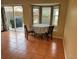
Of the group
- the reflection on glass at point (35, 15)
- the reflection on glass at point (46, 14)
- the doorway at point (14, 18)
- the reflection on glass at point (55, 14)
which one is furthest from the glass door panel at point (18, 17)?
the reflection on glass at point (55, 14)

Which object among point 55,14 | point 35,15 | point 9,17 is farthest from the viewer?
point 9,17

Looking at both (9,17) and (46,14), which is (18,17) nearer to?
(9,17)

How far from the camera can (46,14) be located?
28.6 feet

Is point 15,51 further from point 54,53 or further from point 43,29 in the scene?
point 43,29

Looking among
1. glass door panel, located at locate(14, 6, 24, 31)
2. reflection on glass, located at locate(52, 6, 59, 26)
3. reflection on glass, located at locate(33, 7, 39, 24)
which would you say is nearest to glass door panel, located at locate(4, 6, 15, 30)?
glass door panel, located at locate(14, 6, 24, 31)

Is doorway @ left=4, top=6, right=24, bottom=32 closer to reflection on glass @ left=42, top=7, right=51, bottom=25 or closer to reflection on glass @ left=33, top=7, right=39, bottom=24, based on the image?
reflection on glass @ left=33, top=7, right=39, bottom=24

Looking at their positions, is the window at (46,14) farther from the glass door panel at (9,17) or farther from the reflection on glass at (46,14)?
the glass door panel at (9,17)

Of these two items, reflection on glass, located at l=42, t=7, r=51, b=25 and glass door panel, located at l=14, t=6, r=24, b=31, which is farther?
glass door panel, located at l=14, t=6, r=24, b=31

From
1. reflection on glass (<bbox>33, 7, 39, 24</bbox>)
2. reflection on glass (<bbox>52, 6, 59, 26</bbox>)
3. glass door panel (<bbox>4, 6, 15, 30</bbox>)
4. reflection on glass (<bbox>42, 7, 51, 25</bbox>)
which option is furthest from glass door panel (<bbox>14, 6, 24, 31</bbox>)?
reflection on glass (<bbox>52, 6, 59, 26</bbox>)

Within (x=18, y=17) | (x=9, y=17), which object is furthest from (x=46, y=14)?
(x=9, y=17)

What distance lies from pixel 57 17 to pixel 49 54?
3.53m

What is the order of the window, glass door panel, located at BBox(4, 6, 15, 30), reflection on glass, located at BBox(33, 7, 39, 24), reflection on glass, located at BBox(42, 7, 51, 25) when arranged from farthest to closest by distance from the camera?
glass door panel, located at BBox(4, 6, 15, 30), reflection on glass, located at BBox(33, 7, 39, 24), reflection on glass, located at BBox(42, 7, 51, 25), the window

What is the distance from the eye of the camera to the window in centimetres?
835

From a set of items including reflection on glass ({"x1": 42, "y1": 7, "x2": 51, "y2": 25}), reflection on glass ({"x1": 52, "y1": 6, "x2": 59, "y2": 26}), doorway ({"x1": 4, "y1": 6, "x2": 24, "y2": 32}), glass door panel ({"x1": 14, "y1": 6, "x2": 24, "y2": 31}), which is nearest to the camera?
reflection on glass ({"x1": 52, "y1": 6, "x2": 59, "y2": 26})
